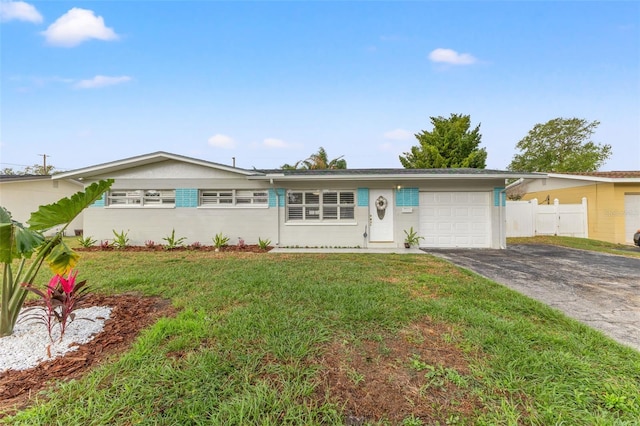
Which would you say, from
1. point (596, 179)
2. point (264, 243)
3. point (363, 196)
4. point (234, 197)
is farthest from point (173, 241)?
point (596, 179)

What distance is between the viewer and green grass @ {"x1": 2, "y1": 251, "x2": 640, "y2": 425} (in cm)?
177

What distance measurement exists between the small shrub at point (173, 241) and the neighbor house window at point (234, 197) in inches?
59.9

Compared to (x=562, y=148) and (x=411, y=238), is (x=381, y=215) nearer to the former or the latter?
(x=411, y=238)

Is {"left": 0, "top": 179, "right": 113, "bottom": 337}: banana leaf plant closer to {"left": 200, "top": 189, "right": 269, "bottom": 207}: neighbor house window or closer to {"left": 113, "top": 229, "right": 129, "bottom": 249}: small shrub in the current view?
{"left": 200, "top": 189, "right": 269, "bottom": 207}: neighbor house window

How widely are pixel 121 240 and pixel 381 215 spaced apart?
9.98 meters

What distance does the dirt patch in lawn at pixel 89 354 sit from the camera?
1.99 meters

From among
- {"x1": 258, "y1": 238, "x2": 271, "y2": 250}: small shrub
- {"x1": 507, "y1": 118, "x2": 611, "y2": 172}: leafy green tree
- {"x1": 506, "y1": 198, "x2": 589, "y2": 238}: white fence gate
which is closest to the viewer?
{"x1": 258, "y1": 238, "x2": 271, "y2": 250}: small shrub

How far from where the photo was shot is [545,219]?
41.7ft

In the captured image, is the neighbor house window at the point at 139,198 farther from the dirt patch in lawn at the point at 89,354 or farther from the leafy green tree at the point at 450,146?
the leafy green tree at the point at 450,146

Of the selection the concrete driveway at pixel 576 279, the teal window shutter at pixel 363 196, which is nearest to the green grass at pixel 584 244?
the concrete driveway at pixel 576 279

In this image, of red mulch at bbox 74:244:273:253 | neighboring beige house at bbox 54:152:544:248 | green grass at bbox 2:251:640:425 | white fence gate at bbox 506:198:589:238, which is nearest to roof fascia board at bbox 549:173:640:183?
white fence gate at bbox 506:198:589:238

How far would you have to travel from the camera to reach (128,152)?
1903 centimetres

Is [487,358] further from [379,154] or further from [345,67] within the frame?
[379,154]

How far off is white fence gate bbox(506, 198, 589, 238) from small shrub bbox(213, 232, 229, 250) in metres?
13.1
